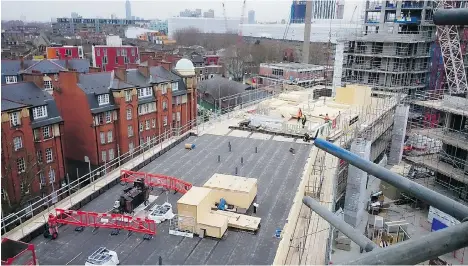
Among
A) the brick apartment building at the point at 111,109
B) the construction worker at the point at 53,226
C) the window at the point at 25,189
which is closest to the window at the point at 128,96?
the brick apartment building at the point at 111,109

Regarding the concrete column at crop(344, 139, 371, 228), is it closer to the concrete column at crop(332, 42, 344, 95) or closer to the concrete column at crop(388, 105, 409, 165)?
the concrete column at crop(388, 105, 409, 165)

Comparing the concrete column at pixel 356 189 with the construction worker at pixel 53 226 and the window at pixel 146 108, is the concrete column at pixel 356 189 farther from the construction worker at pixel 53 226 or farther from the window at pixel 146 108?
the window at pixel 146 108

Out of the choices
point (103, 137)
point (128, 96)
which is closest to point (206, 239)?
point (103, 137)

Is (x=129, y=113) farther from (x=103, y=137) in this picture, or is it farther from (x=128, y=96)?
(x=103, y=137)

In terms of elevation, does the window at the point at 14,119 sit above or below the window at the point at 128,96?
below

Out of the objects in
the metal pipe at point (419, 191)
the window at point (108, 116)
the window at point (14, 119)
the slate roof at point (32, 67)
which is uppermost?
the metal pipe at point (419, 191)

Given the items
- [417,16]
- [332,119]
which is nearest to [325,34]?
[417,16]
